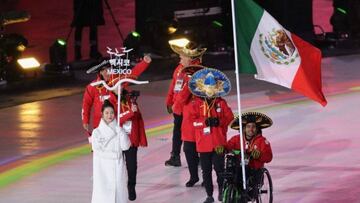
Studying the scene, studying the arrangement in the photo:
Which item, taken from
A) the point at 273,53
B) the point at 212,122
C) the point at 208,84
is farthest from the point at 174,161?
the point at 273,53

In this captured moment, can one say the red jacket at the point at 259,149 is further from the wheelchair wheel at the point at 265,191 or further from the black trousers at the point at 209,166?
the black trousers at the point at 209,166

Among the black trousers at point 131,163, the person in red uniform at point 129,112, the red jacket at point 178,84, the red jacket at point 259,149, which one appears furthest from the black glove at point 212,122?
the red jacket at point 178,84

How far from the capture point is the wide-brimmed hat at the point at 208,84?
11211 millimetres

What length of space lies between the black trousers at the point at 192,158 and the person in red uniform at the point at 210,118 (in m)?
0.46

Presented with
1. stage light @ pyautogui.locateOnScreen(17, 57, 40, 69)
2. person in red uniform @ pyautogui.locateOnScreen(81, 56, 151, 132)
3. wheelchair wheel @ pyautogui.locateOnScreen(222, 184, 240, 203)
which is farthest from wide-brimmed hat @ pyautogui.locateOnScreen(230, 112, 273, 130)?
stage light @ pyautogui.locateOnScreen(17, 57, 40, 69)

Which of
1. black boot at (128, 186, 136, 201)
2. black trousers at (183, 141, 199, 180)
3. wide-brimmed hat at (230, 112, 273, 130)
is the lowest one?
black boot at (128, 186, 136, 201)

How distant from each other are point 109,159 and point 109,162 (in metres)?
0.03

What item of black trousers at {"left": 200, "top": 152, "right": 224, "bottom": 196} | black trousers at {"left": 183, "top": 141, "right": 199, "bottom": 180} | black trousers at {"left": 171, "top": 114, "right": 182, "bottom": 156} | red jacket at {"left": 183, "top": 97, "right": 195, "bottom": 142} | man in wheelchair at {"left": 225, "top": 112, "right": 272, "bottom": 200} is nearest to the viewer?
man in wheelchair at {"left": 225, "top": 112, "right": 272, "bottom": 200}

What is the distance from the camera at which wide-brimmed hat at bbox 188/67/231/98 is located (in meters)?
11.2

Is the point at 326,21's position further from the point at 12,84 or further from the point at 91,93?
the point at 91,93

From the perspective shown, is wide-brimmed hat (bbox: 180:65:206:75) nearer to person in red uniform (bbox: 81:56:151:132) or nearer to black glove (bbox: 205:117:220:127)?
person in red uniform (bbox: 81:56:151:132)

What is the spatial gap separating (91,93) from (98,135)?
160 centimetres

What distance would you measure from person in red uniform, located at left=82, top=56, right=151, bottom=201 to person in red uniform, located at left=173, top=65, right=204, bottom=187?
1.66 ft

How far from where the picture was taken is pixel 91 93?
1203cm
